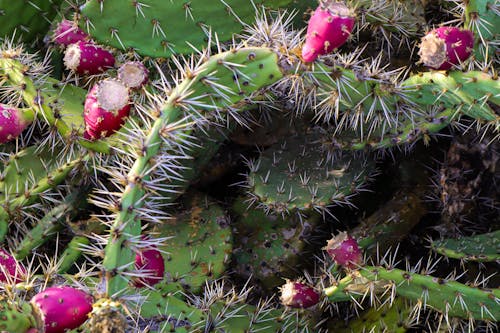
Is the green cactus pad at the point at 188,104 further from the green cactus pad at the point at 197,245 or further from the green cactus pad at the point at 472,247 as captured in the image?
the green cactus pad at the point at 472,247

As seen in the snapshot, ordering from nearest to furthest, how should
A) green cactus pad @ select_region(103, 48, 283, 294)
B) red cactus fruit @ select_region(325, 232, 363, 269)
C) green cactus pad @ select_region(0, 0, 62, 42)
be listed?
green cactus pad @ select_region(103, 48, 283, 294)
red cactus fruit @ select_region(325, 232, 363, 269)
green cactus pad @ select_region(0, 0, 62, 42)

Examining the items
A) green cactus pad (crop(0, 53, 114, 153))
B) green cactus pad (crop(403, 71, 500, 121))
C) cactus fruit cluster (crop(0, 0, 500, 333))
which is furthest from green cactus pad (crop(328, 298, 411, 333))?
green cactus pad (crop(0, 53, 114, 153))

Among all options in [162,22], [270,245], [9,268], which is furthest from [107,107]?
[270,245]

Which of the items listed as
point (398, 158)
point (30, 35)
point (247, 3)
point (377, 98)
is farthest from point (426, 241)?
point (30, 35)

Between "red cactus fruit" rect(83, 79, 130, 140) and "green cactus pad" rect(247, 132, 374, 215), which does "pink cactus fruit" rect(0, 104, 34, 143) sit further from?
"green cactus pad" rect(247, 132, 374, 215)

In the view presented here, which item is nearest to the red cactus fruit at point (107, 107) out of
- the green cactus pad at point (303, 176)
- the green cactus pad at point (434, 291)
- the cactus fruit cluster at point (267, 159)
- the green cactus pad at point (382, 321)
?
the cactus fruit cluster at point (267, 159)

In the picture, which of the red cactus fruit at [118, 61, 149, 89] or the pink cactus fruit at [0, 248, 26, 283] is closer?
the pink cactus fruit at [0, 248, 26, 283]

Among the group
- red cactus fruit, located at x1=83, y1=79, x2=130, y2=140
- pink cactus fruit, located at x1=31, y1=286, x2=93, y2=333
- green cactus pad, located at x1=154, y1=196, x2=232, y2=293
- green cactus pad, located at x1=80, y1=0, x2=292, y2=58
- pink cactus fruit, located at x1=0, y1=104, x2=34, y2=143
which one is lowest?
green cactus pad, located at x1=154, y1=196, x2=232, y2=293
